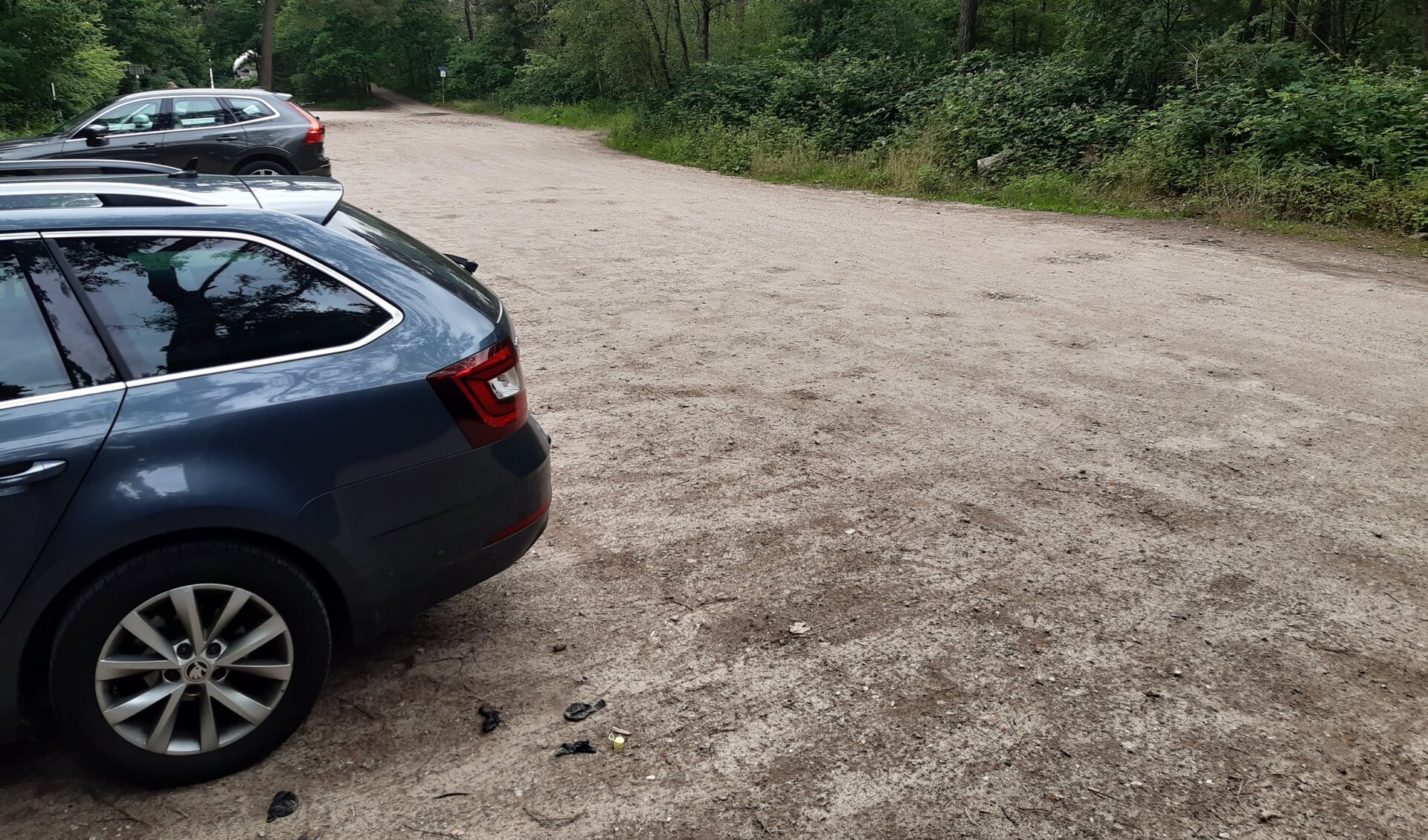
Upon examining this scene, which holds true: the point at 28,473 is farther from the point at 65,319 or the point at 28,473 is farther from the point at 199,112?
the point at 199,112

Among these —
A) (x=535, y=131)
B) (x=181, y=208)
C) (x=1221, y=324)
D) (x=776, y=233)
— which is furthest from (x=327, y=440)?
(x=535, y=131)

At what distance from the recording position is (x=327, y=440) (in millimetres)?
3062

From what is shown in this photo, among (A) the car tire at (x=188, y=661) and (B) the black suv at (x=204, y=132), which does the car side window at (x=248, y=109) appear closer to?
(B) the black suv at (x=204, y=132)

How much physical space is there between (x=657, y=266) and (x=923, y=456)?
5.66 m

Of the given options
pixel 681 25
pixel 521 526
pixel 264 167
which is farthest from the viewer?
pixel 681 25

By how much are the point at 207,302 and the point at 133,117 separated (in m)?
12.5

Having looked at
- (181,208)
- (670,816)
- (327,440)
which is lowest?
(670,816)

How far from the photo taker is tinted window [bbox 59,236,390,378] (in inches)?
118

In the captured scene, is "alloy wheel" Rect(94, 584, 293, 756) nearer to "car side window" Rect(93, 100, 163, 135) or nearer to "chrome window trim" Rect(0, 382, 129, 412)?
"chrome window trim" Rect(0, 382, 129, 412)

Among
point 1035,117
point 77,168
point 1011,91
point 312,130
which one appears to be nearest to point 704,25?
point 1011,91

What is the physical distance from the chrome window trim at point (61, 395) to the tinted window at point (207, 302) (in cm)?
6

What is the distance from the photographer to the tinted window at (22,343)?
111 inches

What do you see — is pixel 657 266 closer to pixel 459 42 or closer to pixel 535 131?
pixel 535 131

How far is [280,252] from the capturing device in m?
3.26
